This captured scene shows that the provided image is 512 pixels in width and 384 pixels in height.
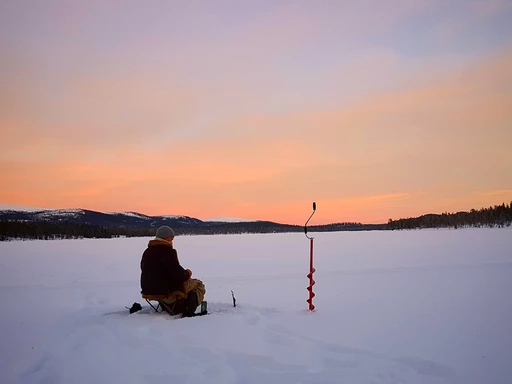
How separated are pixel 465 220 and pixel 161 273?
102719 mm

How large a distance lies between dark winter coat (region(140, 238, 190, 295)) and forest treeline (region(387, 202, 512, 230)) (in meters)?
90.6

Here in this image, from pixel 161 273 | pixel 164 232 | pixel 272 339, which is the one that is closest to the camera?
pixel 272 339

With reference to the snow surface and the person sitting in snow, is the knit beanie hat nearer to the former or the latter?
the person sitting in snow

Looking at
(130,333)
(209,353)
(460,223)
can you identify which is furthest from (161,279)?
(460,223)

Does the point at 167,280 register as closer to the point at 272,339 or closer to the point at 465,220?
the point at 272,339

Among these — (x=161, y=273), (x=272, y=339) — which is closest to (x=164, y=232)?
(x=161, y=273)

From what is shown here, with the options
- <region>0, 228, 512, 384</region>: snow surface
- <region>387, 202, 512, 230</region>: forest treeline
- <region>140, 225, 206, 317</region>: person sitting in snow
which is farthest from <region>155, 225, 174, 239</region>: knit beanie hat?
<region>387, 202, 512, 230</region>: forest treeline

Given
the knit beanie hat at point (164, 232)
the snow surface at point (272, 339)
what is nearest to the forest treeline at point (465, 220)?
the snow surface at point (272, 339)

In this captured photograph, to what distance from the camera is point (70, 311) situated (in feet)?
21.6

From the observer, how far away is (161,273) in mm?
5691

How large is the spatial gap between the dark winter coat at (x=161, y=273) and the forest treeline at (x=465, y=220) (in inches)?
3567

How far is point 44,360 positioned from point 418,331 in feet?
16.1

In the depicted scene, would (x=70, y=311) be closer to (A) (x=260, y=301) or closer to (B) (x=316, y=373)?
(A) (x=260, y=301)

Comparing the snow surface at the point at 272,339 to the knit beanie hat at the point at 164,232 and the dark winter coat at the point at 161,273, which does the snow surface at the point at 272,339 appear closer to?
the dark winter coat at the point at 161,273
